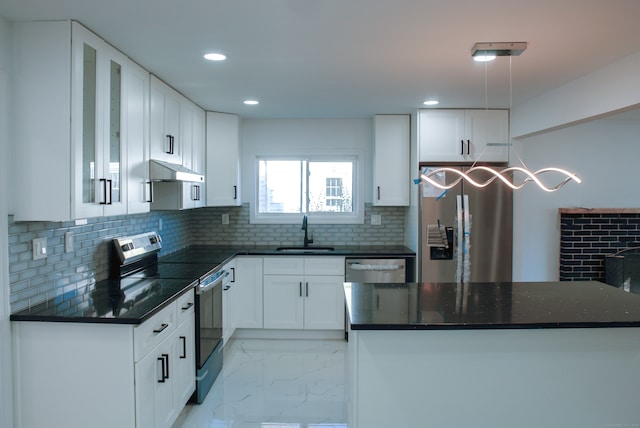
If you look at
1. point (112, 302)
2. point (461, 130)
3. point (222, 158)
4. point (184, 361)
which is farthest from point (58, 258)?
point (461, 130)

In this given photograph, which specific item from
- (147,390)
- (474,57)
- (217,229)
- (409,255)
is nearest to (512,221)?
(409,255)

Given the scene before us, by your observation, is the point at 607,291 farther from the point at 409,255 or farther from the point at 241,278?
the point at 241,278

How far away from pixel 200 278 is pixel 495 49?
2.40 meters

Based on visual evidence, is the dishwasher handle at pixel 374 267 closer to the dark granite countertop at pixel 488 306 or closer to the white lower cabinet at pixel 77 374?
the dark granite countertop at pixel 488 306

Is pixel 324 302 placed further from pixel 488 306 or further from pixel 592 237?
pixel 592 237

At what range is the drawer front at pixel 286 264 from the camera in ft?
14.3

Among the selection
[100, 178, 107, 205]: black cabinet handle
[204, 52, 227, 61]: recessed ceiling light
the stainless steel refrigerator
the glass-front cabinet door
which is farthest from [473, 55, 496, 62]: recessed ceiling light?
[100, 178, 107, 205]: black cabinet handle

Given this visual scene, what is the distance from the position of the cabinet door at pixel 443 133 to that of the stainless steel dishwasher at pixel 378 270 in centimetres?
114

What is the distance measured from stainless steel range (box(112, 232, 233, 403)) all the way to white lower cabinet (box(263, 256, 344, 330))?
0.64 m

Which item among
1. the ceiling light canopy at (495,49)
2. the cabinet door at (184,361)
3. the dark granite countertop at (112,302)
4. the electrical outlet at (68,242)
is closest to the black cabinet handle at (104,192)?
the electrical outlet at (68,242)

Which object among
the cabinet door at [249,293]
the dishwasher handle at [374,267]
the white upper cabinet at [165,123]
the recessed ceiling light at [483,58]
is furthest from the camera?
the cabinet door at [249,293]

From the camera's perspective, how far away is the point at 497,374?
211cm

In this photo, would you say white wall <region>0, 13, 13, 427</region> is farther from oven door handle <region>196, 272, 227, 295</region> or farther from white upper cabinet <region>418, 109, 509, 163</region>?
white upper cabinet <region>418, 109, 509, 163</region>

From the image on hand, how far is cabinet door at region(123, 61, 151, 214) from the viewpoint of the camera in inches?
105
